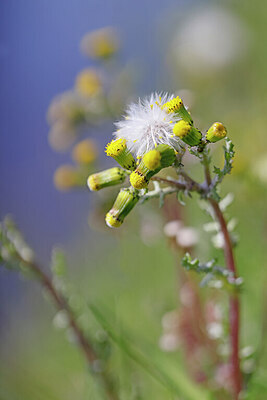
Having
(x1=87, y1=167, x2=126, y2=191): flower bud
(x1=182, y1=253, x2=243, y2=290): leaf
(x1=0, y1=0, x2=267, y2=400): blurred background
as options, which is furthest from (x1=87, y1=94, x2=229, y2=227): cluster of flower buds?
(x1=0, y1=0, x2=267, y2=400): blurred background

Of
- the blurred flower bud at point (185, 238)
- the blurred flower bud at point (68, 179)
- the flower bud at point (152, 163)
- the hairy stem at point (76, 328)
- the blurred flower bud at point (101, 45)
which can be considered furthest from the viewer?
the blurred flower bud at point (101, 45)

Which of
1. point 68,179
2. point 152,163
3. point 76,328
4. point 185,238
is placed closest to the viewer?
point 152,163

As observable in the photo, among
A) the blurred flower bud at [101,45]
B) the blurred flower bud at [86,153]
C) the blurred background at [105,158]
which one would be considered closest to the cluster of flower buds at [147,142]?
the blurred background at [105,158]

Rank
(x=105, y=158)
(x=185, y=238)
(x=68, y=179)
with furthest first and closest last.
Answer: (x=105, y=158) → (x=68, y=179) → (x=185, y=238)

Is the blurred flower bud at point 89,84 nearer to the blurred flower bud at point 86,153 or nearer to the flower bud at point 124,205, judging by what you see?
the blurred flower bud at point 86,153

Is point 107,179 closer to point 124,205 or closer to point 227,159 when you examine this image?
point 124,205

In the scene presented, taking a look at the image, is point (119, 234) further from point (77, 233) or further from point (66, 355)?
point (77, 233)

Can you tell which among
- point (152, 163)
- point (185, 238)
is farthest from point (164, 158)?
point (185, 238)
